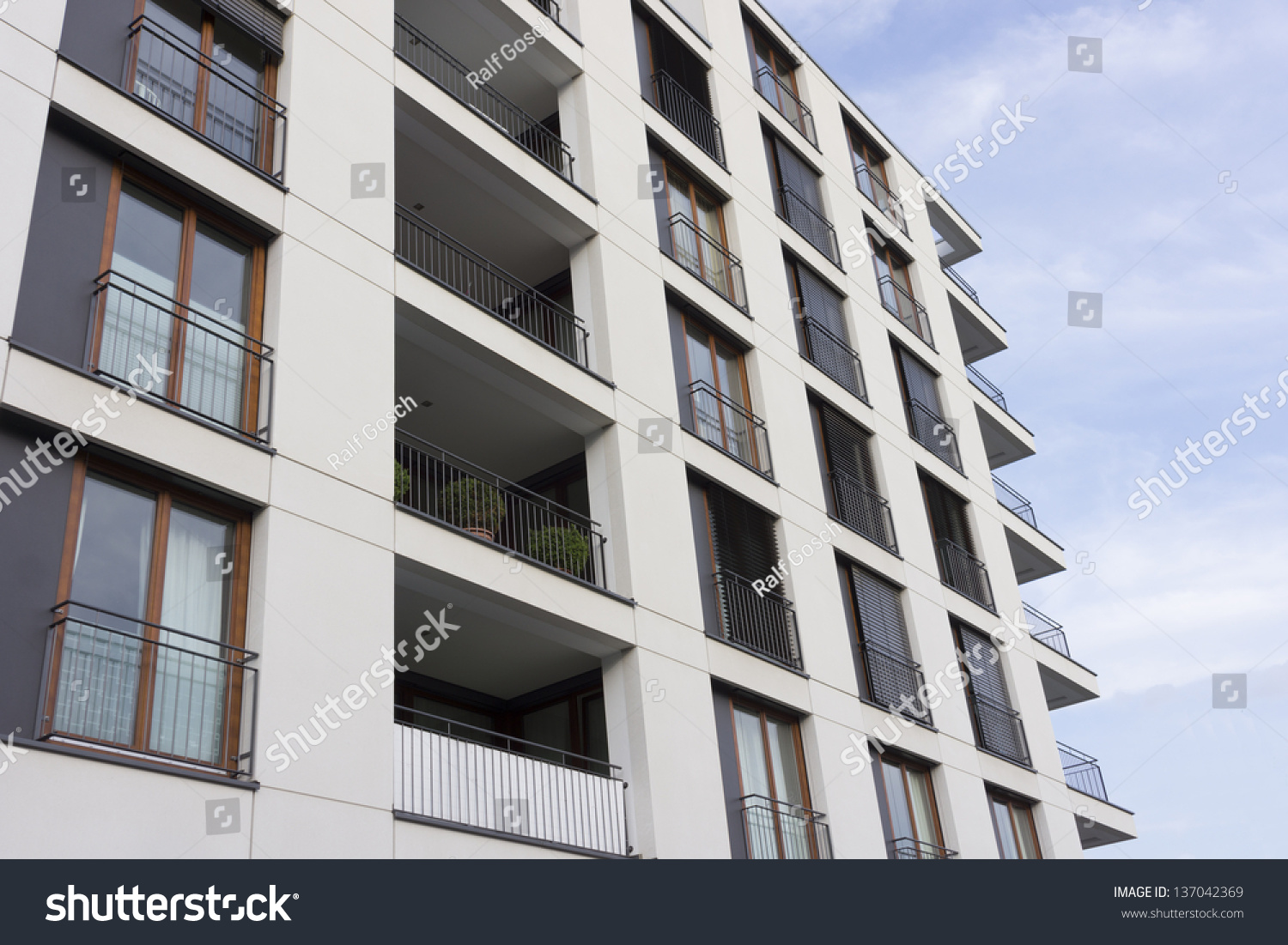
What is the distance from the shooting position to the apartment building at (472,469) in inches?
428

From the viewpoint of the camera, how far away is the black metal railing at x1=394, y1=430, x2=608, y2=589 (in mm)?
15586

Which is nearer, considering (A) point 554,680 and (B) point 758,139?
(A) point 554,680

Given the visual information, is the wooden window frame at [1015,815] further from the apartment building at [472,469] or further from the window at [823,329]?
the window at [823,329]

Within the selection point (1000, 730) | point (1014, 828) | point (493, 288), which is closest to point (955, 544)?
point (1000, 730)

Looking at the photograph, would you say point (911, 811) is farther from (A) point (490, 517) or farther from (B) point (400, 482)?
(B) point (400, 482)

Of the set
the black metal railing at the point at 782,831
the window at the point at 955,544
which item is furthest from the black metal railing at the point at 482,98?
the window at the point at 955,544

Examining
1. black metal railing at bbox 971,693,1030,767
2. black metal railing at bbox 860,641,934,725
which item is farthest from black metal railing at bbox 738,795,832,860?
black metal railing at bbox 971,693,1030,767

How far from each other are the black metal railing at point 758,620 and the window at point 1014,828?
668cm

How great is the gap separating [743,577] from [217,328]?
Result: 8.89 metres

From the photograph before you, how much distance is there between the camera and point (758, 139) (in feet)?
82.6

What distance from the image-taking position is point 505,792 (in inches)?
544
